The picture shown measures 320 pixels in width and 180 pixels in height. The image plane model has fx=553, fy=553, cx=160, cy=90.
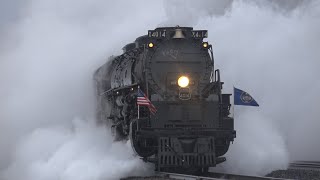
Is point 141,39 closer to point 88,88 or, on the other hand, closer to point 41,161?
point 41,161

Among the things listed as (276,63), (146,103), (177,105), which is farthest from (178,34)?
(276,63)

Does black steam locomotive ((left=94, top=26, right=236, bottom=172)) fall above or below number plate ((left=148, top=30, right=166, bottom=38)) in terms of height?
below

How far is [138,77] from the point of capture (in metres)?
14.3

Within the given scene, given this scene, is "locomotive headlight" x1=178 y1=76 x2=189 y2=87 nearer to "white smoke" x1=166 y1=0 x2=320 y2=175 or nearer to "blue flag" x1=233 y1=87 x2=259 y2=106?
"blue flag" x1=233 y1=87 x2=259 y2=106

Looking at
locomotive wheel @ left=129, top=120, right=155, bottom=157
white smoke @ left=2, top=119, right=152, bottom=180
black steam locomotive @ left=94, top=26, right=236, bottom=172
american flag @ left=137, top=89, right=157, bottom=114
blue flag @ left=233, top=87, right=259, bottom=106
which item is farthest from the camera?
blue flag @ left=233, top=87, right=259, bottom=106

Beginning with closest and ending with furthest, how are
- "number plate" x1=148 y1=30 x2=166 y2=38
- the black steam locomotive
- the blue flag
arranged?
the black steam locomotive
"number plate" x1=148 y1=30 x2=166 y2=38
the blue flag

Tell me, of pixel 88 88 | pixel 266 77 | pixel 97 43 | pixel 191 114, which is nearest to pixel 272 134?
pixel 191 114

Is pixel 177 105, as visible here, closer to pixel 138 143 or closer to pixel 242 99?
pixel 138 143

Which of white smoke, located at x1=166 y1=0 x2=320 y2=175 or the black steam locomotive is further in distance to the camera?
white smoke, located at x1=166 y1=0 x2=320 y2=175

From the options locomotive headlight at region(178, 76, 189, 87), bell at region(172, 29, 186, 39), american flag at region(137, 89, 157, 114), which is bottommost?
american flag at region(137, 89, 157, 114)

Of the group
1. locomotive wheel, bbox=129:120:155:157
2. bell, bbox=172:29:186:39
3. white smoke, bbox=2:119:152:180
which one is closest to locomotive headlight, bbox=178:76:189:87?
bell, bbox=172:29:186:39

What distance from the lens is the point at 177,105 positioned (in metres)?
13.6

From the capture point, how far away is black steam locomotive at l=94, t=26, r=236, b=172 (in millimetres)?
13164

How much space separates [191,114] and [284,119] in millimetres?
9085
